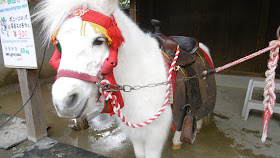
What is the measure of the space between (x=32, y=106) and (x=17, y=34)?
1086mm

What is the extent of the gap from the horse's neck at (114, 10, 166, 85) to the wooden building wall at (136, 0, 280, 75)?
4801 mm

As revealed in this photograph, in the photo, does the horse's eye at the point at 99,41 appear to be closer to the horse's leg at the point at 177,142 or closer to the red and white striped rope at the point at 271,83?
the red and white striped rope at the point at 271,83

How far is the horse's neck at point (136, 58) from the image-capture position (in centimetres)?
124

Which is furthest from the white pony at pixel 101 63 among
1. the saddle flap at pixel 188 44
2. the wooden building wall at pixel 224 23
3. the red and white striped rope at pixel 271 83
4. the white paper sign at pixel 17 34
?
the wooden building wall at pixel 224 23

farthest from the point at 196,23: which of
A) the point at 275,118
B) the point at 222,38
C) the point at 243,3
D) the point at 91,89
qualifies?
the point at 91,89

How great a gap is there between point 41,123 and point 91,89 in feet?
7.53

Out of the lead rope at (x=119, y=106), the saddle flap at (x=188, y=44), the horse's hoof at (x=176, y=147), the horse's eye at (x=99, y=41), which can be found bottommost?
the horse's hoof at (x=176, y=147)

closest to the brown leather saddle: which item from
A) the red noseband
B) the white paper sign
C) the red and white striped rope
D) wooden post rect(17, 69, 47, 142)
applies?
the red and white striped rope

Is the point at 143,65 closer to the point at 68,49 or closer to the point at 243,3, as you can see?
the point at 68,49

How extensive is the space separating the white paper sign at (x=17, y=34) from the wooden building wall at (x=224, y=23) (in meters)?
4.29

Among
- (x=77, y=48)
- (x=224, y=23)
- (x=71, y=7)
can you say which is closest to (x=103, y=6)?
(x=71, y=7)

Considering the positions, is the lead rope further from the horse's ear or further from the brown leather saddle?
the horse's ear

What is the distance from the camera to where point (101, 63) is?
1050mm

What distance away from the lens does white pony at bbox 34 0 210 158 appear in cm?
94
